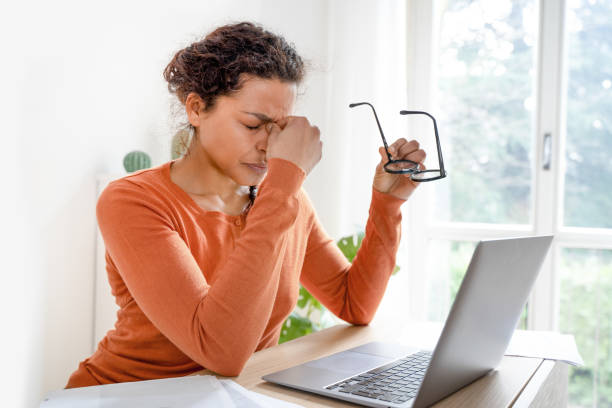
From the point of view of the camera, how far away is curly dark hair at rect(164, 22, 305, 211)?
1039 millimetres

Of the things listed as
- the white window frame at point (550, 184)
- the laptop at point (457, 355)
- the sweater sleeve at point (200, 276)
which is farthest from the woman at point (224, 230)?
the white window frame at point (550, 184)

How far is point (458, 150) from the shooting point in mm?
2842

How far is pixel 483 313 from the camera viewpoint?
0.73 metres

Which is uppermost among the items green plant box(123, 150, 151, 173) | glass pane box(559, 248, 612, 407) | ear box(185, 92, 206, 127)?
ear box(185, 92, 206, 127)

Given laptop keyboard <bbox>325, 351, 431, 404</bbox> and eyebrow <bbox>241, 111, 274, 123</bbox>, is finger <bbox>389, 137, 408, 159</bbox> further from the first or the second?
laptop keyboard <bbox>325, 351, 431, 404</bbox>

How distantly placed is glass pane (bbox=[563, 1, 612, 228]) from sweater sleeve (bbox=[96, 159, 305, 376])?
80.2 inches

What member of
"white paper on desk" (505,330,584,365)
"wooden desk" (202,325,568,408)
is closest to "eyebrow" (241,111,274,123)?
"wooden desk" (202,325,568,408)

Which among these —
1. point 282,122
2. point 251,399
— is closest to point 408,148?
point 282,122

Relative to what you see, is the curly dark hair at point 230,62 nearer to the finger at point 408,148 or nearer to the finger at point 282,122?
the finger at point 282,122

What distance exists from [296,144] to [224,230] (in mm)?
216

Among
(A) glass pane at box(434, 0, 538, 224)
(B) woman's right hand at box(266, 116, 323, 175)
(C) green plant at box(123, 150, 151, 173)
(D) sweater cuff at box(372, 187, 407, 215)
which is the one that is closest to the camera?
(B) woman's right hand at box(266, 116, 323, 175)

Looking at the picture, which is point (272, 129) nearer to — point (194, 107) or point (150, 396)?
point (194, 107)

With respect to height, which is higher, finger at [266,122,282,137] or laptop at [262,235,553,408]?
finger at [266,122,282,137]

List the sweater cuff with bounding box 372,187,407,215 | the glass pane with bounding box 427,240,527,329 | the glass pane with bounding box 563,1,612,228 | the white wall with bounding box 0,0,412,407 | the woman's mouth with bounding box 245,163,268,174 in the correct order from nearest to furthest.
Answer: the woman's mouth with bounding box 245,163,268,174
the sweater cuff with bounding box 372,187,407,215
the white wall with bounding box 0,0,412,407
the glass pane with bounding box 563,1,612,228
the glass pane with bounding box 427,240,527,329
